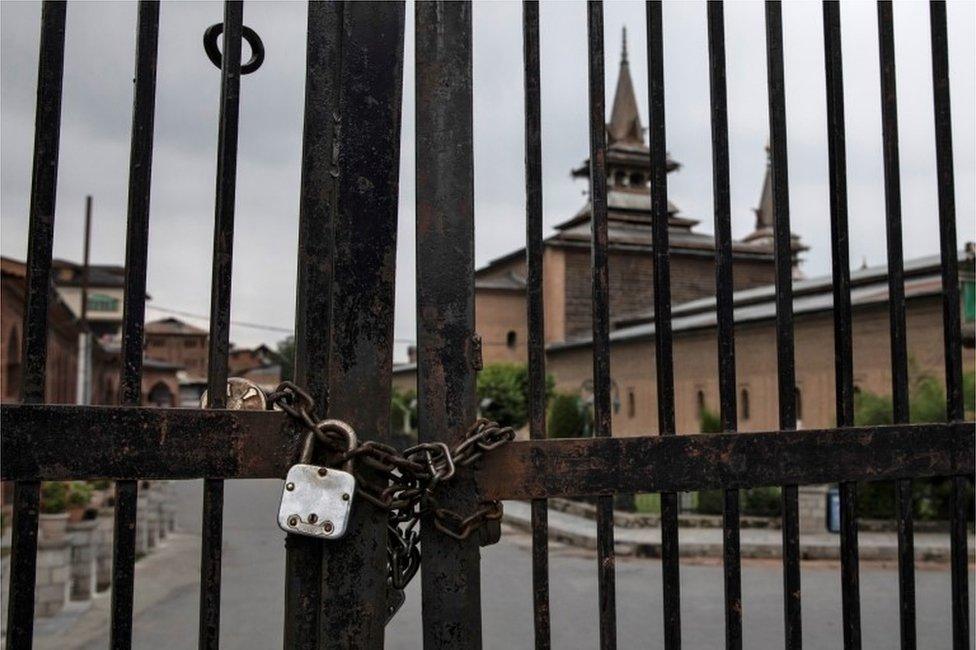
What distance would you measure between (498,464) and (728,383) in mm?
527

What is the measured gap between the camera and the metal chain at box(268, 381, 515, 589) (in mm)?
1442

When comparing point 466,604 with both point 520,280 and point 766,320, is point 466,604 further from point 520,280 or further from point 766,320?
point 520,280

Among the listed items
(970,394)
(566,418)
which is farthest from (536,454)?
(566,418)

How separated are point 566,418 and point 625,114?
908 inches

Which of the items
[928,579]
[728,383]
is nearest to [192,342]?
[928,579]

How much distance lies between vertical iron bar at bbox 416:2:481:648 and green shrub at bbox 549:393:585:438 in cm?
2457

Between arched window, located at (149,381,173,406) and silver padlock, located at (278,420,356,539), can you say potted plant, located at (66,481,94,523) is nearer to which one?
silver padlock, located at (278,420,356,539)

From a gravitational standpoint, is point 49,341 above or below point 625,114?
below

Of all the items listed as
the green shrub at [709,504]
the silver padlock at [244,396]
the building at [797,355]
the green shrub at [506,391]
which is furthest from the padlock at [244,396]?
the green shrub at [506,391]

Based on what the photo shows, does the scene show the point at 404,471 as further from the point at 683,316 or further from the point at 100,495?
the point at 683,316

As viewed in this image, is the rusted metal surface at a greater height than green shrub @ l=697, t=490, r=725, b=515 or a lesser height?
greater

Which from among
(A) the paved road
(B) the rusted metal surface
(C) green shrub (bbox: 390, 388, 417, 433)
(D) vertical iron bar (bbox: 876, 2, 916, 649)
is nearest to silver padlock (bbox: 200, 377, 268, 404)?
(B) the rusted metal surface

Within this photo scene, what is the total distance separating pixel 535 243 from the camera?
1735 millimetres

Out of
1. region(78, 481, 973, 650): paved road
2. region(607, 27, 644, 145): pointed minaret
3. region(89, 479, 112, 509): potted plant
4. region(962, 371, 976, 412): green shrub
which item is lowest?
region(78, 481, 973, 650): paved road
